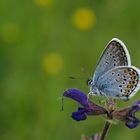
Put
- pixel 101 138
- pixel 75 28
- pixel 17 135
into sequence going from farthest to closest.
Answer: pixel 75 28, pixel 17 135, pixel 101 138

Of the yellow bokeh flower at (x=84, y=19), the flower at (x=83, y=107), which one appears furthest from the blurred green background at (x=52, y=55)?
the flower at (x=83, y=107)

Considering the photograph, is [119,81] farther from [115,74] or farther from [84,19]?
[84,19]

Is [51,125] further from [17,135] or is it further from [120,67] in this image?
[120,67]

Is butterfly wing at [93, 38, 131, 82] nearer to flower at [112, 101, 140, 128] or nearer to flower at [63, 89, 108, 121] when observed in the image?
flower at [63, 89, 108, 121]

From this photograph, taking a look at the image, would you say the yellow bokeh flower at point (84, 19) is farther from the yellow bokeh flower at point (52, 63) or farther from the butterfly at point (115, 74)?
the butterfly at point (115, 74)

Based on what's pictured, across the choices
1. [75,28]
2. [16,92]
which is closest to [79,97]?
[16,92]

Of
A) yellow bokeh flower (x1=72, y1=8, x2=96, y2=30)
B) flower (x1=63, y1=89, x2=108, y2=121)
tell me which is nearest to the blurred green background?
yellow bokeh flower (x1=72, y1=8, x2=96, y2=30)
